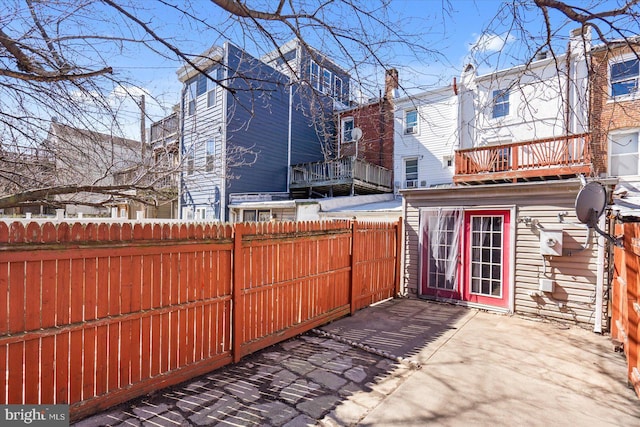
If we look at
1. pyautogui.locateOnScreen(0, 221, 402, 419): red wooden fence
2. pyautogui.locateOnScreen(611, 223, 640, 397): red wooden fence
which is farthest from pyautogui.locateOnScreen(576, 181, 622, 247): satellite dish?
pyautogui.locateOnScreen(0, 221, 402, 419): red wooden fence

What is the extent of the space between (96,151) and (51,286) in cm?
205

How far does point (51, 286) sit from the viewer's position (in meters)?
2.52

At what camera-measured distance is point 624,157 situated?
9758 mm

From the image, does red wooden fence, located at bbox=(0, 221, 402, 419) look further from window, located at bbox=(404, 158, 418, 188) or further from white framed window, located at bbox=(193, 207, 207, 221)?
white framed window, located at bbox=(193, 207, 207, 221)

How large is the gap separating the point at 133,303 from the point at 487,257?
629 centimetres

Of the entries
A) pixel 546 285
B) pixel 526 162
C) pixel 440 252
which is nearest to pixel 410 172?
pixel 526 162

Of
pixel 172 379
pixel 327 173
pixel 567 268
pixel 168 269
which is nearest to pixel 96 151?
pixel 168 269

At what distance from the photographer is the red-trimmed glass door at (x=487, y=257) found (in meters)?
6.31

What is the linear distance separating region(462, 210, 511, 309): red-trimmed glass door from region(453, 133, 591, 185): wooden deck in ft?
9.51

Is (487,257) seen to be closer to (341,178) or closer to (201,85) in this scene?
(341,178)

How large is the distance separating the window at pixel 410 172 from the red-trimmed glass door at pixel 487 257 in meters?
7.40

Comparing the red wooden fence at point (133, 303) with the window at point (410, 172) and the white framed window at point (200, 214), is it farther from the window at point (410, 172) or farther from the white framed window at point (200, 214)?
the white framed window at point (200, 214)

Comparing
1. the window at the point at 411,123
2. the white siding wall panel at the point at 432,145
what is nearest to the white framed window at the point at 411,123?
the window at the point at 411,123

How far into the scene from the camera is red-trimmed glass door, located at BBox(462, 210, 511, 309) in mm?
6309
